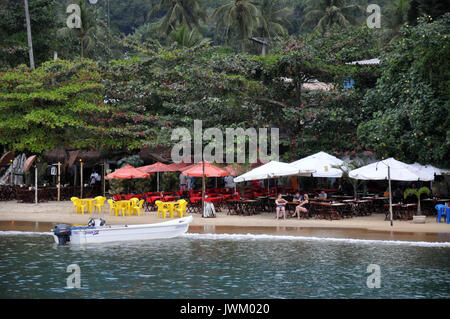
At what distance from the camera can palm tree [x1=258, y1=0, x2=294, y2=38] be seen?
5838 centimetres

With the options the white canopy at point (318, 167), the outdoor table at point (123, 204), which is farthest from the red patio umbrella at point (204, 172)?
the white canopy at point (318, 167)

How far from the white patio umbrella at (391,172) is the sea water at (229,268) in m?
4.96

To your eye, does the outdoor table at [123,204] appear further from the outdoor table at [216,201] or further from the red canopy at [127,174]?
the outdoor table at [216,201]

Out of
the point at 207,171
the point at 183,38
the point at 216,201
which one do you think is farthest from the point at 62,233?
the point at 183,38

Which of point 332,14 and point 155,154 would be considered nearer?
point 155,154

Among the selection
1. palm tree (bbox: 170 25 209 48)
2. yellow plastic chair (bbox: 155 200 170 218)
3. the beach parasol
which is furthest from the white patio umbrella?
palm tree (bbox: 170 25 209 48)

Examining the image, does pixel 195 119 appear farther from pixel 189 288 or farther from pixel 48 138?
pixel 189 288

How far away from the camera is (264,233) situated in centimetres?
2167

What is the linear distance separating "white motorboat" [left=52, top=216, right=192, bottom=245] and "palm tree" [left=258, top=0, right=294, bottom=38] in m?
38.2

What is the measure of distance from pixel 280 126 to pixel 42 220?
13778 millimetres

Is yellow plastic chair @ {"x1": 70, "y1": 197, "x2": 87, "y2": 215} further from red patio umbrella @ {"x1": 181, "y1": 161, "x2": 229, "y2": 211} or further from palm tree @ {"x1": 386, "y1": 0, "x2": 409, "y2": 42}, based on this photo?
palm tree @ {"x1": 386, "y1": 0, "x2": 409, "y2": 42}

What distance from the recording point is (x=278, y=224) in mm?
23859

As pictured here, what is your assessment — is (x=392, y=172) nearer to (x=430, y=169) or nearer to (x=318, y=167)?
(x=430, y=169)

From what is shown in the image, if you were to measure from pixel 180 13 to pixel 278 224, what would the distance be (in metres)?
36.5
